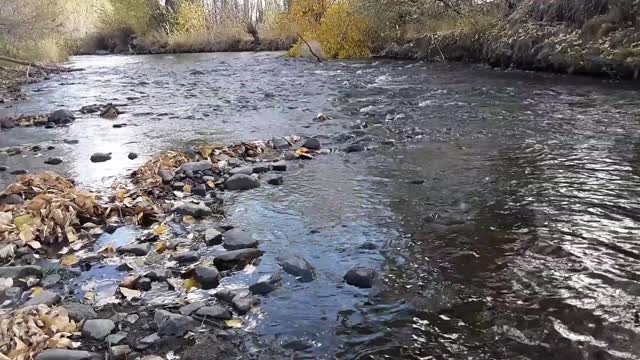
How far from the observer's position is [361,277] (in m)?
3.88

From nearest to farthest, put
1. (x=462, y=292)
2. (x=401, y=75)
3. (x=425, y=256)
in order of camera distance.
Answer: (x=462, y=292) → (x=425, y=256) → (x=401, y=75)

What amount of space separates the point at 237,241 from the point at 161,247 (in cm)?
64

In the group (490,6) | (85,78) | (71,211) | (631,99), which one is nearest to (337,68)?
(490,6)

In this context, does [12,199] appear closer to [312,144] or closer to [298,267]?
[298,267]

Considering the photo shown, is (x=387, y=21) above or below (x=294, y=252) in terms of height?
above

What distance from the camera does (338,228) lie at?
4984 mm

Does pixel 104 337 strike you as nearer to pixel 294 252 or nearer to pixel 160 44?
pixel 294 252

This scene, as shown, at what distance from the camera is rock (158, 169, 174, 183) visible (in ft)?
21.4

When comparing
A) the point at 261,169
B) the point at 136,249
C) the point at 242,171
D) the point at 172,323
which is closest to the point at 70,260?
the point at 136,249

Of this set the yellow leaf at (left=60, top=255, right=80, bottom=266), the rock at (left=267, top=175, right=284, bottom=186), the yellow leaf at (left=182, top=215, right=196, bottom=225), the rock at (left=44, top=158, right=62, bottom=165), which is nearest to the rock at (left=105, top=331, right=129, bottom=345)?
the yellow leaf at (left=60, top=255, right=80, bottom=266)

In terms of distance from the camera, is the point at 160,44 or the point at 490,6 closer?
the point at 490,6

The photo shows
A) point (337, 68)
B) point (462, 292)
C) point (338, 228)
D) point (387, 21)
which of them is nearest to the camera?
point (462, 292)

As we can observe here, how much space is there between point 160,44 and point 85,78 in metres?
20.4

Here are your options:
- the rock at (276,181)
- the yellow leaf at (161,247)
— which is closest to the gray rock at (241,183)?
the rock at (276,181)
